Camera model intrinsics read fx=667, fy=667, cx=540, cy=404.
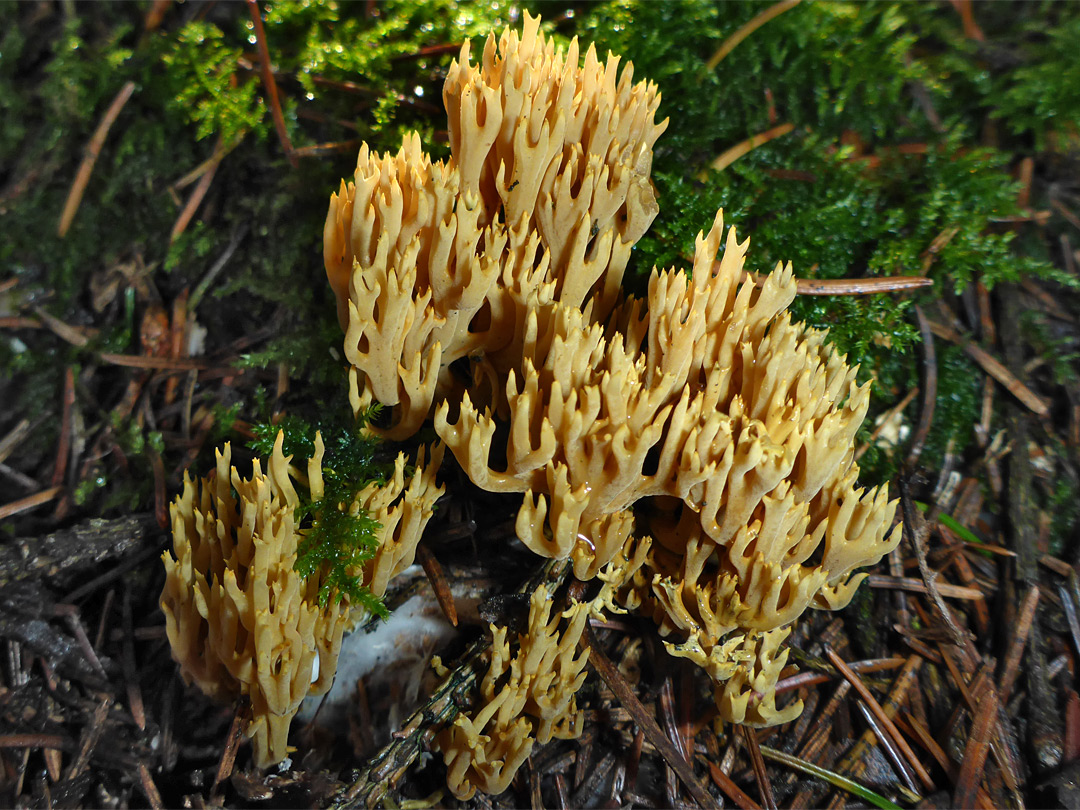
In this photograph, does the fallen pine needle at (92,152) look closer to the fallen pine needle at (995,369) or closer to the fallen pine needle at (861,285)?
the fallen pine needle at (861,285)

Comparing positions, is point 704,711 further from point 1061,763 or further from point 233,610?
point 233,610

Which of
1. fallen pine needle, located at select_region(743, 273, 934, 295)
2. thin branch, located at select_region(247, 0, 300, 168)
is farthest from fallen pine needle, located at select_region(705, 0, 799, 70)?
thin branch, located at select_region(247, 0, 300, 168)

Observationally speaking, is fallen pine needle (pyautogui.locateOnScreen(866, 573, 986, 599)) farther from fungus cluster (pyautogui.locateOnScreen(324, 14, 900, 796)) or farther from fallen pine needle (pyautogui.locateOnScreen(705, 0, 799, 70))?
fallen pine needle (pyautogui.locateOnScreen(705, 0, 799, 70))

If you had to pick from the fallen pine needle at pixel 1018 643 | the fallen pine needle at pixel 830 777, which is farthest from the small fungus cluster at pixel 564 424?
the fallen pine needle at pixel 1018 643

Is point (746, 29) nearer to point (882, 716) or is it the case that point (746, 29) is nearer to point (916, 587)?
point (916, 587)

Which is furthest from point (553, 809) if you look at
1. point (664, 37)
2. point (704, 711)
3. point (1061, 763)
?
point (664, 37)

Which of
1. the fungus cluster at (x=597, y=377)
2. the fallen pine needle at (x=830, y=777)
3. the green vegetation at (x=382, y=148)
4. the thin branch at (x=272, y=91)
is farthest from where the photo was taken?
the thin branch at (x=272, y=91)

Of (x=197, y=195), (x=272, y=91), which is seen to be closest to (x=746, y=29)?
(x=272, y=91)
